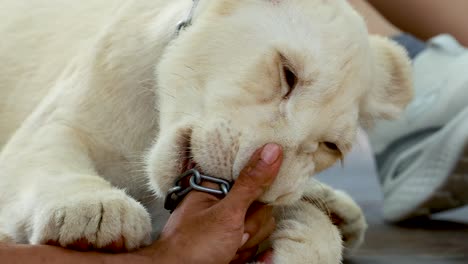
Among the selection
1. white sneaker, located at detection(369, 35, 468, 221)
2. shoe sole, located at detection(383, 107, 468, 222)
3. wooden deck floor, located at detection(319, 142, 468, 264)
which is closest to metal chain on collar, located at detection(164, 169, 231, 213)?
wooden deck floor, located at detection(319, 142, 468, 264)

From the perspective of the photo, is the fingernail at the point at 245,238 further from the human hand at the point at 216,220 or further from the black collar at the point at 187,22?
the black collar at the point at 187,22

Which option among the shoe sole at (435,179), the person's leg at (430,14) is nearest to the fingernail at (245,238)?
the shoe sole at (435,179)

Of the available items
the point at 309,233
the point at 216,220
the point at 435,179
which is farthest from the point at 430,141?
the point at 216,220

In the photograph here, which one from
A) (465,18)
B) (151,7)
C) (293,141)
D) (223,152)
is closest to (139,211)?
(223,152)

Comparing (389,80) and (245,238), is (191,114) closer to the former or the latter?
(245,238)

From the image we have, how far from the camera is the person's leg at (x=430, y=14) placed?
3084 mm

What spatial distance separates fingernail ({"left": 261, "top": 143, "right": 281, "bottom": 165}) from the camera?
55.8 inches

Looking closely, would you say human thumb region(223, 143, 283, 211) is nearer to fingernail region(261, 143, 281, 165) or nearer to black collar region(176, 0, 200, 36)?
fingernail region(261, 143, 281, 165)

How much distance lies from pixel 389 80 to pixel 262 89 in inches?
21.7

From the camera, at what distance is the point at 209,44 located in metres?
1.61

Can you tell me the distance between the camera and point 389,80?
1.97 m

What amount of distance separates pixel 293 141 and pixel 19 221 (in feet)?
1.55

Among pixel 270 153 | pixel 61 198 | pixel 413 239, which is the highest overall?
pixel 270 153

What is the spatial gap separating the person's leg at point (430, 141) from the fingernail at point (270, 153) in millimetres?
1066
